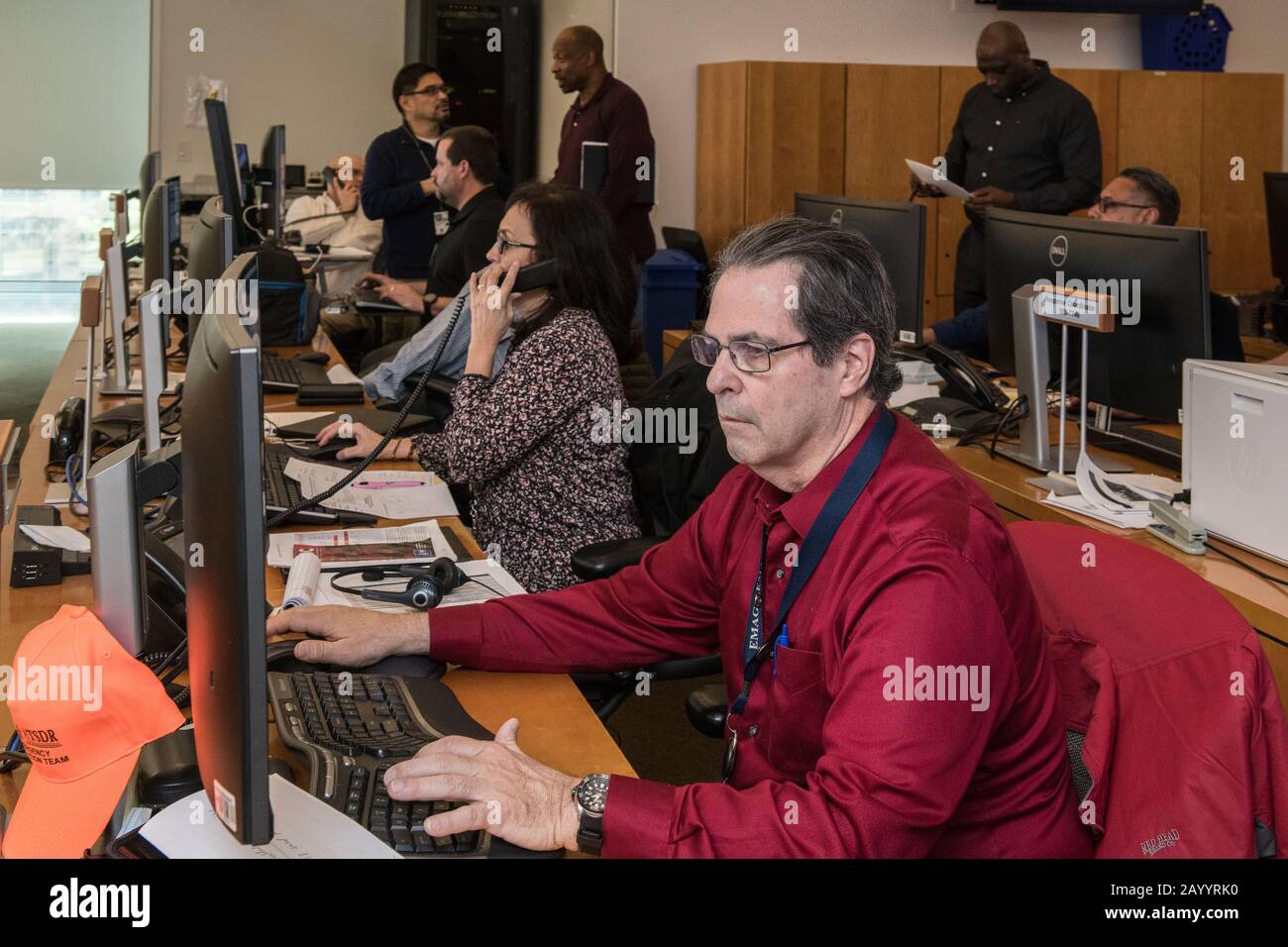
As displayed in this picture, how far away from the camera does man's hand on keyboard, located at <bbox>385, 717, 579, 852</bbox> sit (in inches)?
50.3

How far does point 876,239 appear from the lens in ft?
11.3

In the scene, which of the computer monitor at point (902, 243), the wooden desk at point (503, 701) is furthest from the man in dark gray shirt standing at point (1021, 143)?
the wooden desk at point (503, 701)

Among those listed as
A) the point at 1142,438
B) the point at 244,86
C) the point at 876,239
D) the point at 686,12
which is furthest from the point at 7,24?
the point at 1142,438

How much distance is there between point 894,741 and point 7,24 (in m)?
10.0

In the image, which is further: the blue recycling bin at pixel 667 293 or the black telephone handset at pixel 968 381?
the blue recycling bin at pixel 667 293

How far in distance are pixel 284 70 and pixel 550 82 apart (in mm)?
1891

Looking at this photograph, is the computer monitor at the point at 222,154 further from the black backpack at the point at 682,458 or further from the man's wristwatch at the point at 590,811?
the man's wristwatch at the point at 590,811

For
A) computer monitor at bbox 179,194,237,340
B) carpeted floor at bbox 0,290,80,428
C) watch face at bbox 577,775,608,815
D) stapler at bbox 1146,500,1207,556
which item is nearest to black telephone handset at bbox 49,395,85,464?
computer monitor at bbox 179,194,237,340

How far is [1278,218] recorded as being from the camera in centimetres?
500

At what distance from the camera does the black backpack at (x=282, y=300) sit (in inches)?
173

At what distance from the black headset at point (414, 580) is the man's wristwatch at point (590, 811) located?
71 cm

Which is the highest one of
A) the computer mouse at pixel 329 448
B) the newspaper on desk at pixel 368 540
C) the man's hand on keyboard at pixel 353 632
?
the computer mouse at pixel 329 448

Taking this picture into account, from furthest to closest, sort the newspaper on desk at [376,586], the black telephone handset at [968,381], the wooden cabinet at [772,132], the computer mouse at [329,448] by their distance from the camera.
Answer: the wooden cabinet at [772,132], the black telephone handset at [968,381], the computer mouse at [329,448], the newspaper on desk at [376,586]
